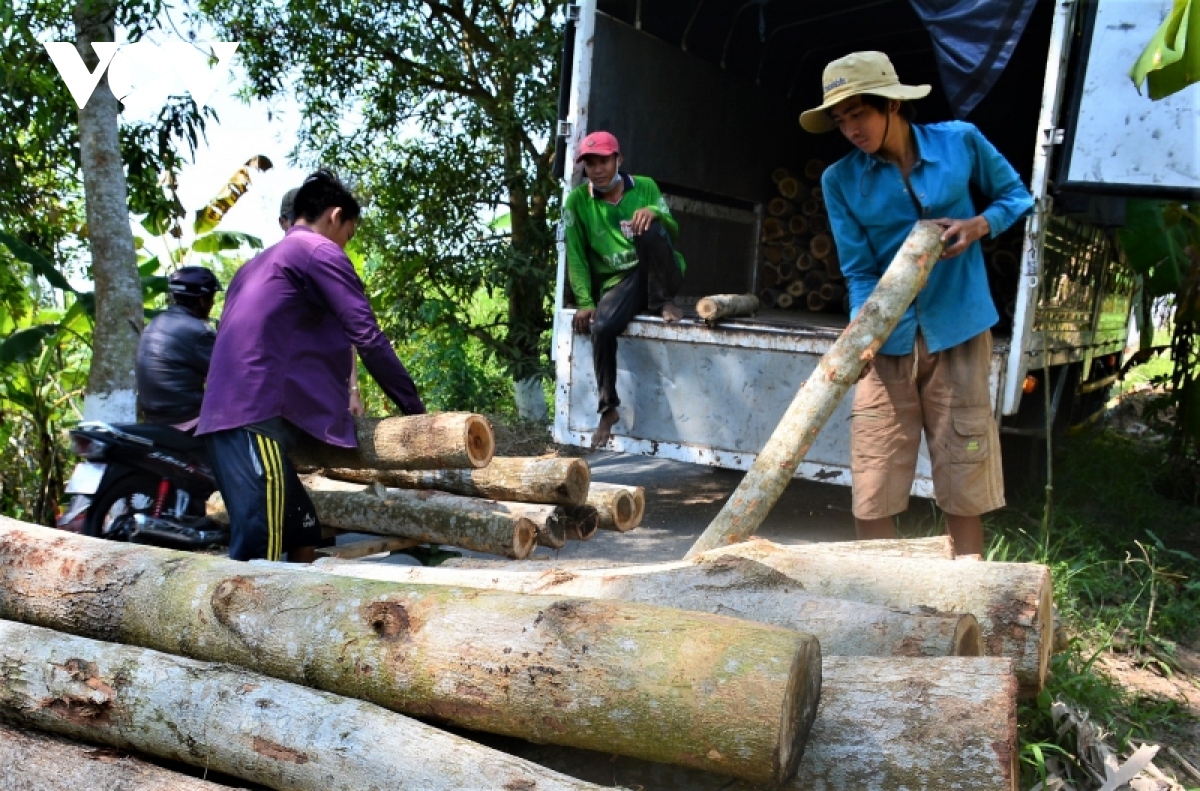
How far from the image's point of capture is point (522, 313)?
8.88 m

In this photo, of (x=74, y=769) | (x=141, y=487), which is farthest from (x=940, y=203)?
(x=141, y=487)

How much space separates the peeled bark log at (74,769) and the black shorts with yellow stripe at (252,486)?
1.34 m

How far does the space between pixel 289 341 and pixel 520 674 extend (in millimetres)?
2271

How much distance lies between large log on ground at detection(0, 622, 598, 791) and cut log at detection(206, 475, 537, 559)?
2115 millimetres

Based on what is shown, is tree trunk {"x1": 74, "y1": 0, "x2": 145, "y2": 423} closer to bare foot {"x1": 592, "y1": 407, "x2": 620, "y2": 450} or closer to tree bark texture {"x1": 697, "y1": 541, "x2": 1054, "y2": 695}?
bare foot {"x1": 592, "y1": 407, "x2": 620, "y2": 450}

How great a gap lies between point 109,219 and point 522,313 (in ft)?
11.4

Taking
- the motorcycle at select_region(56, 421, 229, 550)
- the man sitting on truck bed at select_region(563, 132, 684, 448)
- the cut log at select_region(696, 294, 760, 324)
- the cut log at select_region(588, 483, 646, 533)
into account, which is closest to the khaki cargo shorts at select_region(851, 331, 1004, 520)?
the cut log at select_region(588, 483, 646, 533)

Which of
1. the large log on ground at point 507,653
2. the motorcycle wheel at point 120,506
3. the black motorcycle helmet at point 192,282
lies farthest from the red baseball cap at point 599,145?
the large log on ground at point 507,653

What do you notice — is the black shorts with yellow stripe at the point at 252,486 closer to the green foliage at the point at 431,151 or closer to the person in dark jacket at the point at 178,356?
the person in dark jacket at the point at 178,356

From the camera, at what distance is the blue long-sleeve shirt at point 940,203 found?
3.92m

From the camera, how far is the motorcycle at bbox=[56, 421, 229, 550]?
4.80m

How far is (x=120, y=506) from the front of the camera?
193 inches

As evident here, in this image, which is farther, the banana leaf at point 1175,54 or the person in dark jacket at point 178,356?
the person in dark jacket at point 178,356

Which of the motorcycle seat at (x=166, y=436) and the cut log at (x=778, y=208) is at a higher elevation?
the cut log at (x=778, y=208)
